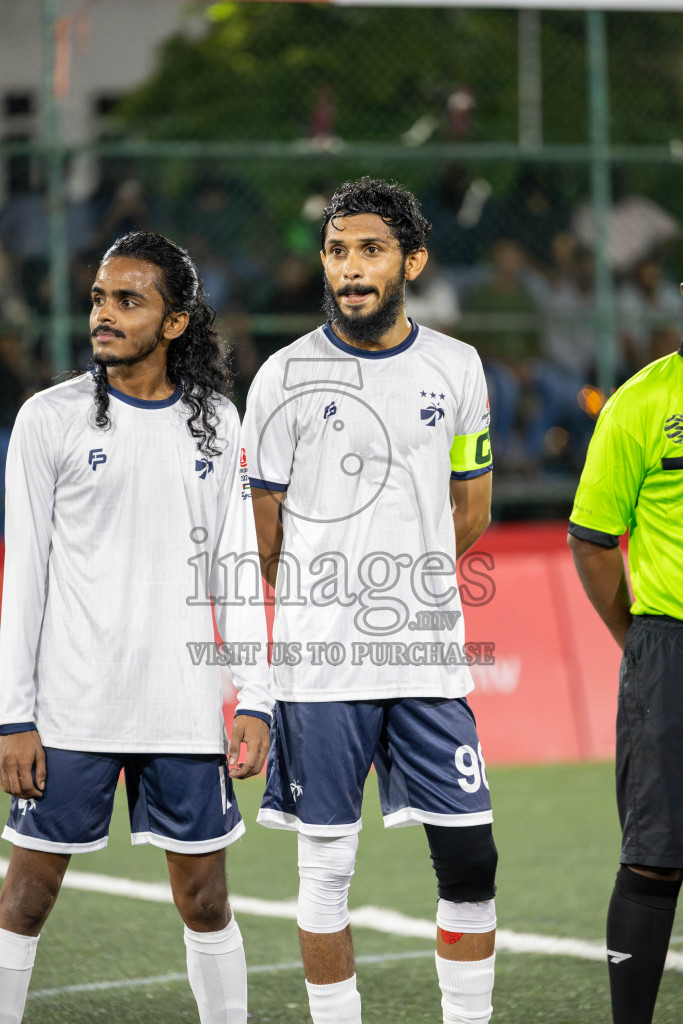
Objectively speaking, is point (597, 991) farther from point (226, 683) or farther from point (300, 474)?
point (226, 683)

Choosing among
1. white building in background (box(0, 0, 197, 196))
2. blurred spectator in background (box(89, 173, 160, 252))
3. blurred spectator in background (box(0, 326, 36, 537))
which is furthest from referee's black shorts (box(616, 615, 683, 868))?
blurred spectator in background (box(89, 173, 160, 252))

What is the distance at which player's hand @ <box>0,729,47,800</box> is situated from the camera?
3703 mm

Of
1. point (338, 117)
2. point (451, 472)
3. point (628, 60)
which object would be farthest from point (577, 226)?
point (451, 472)

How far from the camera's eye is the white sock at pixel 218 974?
3889 millimetres

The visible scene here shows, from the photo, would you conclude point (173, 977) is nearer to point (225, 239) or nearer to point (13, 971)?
point (13, 971)

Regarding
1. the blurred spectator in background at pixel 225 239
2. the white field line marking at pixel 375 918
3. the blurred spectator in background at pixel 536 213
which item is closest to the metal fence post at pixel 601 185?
the blurred spectator in background at pixel 536 213

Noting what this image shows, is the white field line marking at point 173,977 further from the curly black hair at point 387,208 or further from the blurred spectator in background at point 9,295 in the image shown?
the blurred spectator in background at point 9,295

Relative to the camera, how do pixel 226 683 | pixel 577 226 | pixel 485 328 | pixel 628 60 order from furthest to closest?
pixel 628 60 < pixel 577 226 < pixel 485 328 < pixel 226 683

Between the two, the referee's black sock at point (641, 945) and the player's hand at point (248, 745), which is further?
A: the referee's black sock at point (641, 945)

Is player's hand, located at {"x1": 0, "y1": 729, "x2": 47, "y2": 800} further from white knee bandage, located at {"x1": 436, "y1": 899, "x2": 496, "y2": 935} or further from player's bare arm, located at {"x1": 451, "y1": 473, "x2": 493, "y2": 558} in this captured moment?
player's bare arm, located at {"x1": 451, "y1": 473, "x2": 493, "y2": 558}

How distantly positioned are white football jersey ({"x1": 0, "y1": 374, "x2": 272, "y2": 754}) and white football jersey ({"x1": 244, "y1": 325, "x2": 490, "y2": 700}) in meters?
0.29

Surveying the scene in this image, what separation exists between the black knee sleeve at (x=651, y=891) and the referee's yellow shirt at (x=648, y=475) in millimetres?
728

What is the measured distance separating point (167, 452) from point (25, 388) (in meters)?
6.00

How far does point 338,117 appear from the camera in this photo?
47.3 feet
